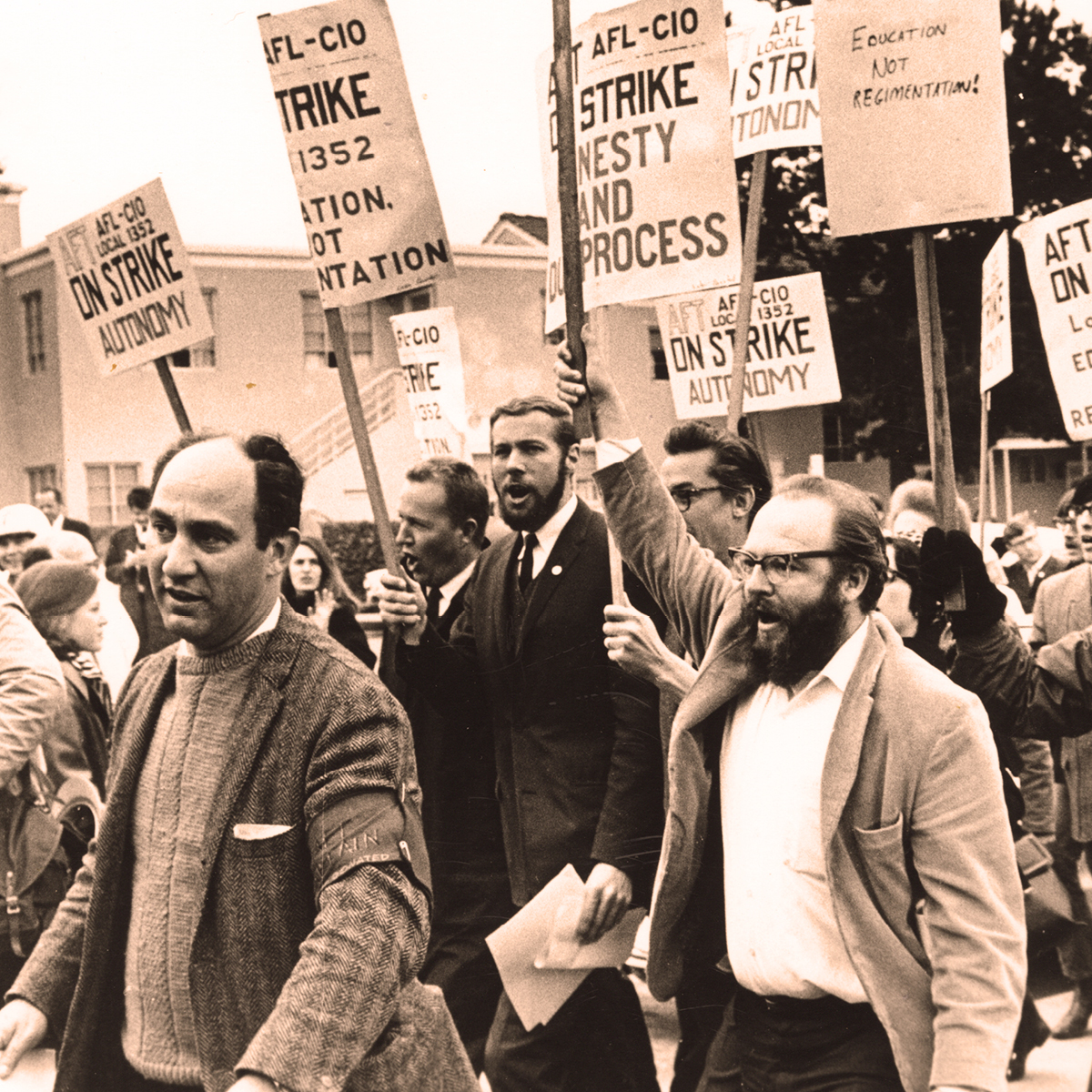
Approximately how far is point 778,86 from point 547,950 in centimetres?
426

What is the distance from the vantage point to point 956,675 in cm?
425

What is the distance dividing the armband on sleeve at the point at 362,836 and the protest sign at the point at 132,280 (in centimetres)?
364

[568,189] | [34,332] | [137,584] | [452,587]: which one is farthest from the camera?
[34,332]

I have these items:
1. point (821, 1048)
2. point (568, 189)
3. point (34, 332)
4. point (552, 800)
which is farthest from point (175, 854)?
point (34, 332)

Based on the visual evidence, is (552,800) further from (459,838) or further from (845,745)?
(845,745)

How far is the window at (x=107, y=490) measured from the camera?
101ft

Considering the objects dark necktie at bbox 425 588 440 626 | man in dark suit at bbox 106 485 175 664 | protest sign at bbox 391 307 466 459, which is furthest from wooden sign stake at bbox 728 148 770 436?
protest sign at bbox 391 307 466 459

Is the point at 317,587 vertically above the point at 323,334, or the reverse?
the point at 323,334

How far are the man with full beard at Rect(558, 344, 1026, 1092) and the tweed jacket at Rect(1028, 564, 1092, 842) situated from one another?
330 centimetres

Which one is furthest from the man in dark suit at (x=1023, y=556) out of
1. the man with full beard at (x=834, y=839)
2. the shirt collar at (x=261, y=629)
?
the shirt collar at (x=261, y=629)

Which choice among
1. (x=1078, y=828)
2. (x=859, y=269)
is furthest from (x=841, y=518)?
(x=859, y=269)

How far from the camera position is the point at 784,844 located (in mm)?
3324

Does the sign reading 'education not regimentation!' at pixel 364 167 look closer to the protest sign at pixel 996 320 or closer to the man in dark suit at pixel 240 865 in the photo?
the man in dark suit at pixel 240 865

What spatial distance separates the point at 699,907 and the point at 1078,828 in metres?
3.54
